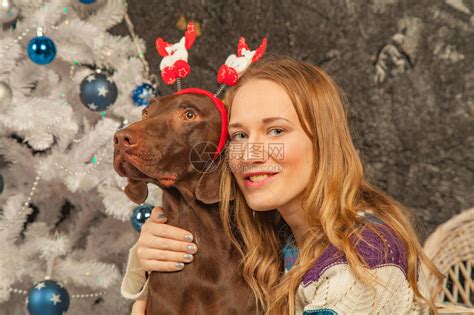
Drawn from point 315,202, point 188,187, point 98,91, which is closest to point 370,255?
point 315,202

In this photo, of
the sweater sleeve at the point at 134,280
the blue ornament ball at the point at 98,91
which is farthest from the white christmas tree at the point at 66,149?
the sweater sleeve at the point at 134,280

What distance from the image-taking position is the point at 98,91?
2.45 meters

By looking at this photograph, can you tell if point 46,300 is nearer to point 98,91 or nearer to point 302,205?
point 98,91

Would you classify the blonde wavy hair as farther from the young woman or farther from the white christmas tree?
the white christmas tree

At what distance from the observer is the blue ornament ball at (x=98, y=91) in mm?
Answer: 2447

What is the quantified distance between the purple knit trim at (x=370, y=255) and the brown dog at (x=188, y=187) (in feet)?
0.71

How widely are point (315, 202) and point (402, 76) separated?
52.1 inches

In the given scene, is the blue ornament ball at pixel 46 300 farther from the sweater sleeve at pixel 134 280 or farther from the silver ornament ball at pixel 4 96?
the silver ornament ball at pixel 4 96

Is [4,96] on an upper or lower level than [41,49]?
lower

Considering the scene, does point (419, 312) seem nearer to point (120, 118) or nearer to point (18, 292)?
point (120, 118)

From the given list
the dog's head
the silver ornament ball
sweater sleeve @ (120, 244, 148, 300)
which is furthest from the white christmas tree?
the dog's head

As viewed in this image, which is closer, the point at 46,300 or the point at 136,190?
the point at 136,190

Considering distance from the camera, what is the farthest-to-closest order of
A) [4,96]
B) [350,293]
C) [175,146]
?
[4,96] → [175,146] → [350,293]

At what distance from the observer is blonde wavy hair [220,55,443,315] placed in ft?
5.45
